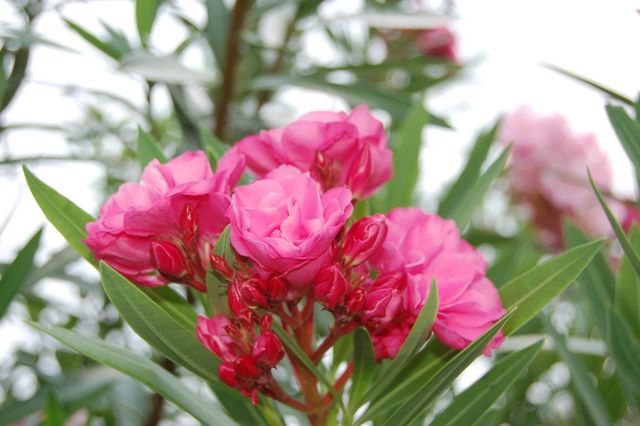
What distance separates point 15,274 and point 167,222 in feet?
0.97

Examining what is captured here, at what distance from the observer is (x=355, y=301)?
1.83ft

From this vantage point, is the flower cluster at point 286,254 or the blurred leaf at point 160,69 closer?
the flower cluster at point 286,254

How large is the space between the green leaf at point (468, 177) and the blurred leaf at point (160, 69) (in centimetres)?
37

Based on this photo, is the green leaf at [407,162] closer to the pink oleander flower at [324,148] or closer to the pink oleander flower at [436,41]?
the pink oleander flower at [324,148]

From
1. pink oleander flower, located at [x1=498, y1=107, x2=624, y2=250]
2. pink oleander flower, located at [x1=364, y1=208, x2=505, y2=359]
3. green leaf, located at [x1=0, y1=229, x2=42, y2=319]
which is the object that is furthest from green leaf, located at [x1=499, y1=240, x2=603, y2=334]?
pink oleander flower, located at [x1=498, y1=107, x2=624, y2=250]

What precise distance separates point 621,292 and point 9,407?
718mm

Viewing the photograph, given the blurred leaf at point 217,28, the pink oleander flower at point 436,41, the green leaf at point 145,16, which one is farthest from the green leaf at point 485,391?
the pink oleander flower at point 436,41

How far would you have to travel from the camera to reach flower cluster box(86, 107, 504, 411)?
533mm

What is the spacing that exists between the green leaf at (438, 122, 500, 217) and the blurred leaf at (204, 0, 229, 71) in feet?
1.75

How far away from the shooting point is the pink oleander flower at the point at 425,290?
575 mm

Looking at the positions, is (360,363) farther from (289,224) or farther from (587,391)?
(587,391)

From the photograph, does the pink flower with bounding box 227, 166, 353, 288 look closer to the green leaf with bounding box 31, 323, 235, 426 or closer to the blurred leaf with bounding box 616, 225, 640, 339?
the green leaf with bounding box 31, 323, 235, 426

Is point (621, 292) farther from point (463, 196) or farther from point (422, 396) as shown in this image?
point (422, 396)

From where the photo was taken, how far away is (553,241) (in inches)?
68.7
